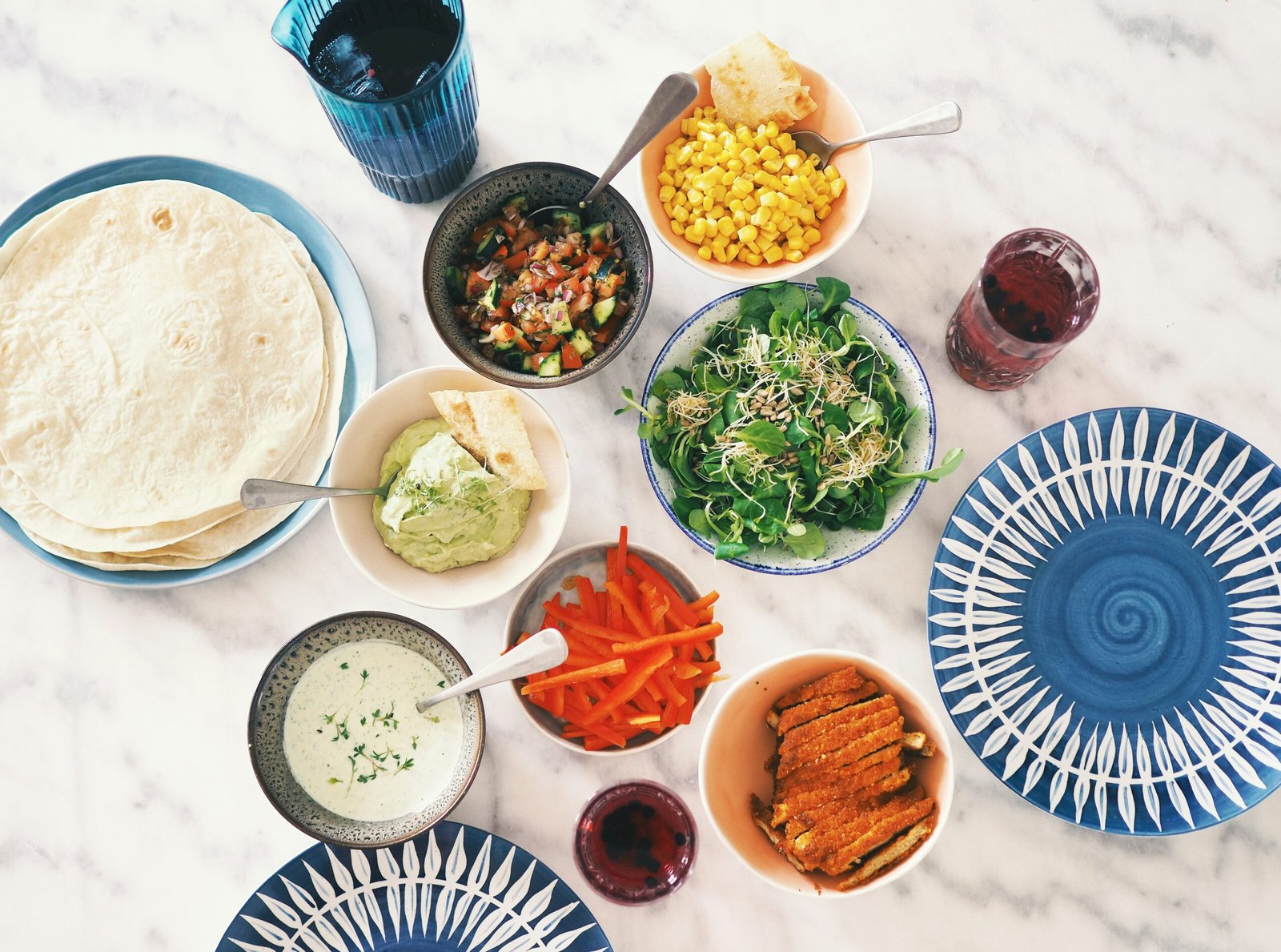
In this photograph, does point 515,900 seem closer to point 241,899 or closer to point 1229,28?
point 241,899

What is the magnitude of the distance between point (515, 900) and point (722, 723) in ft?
2.27

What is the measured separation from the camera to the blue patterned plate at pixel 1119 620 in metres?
2.19

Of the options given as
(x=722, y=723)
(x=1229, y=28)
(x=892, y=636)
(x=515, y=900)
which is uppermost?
(x=1229, y=28)

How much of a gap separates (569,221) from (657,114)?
0.34 m

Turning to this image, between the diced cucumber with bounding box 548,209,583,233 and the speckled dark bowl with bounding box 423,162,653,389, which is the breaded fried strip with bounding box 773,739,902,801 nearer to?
the speckled dark bowl with bounding box 423,162,653,389

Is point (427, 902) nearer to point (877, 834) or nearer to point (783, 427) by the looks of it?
point (877, 834)

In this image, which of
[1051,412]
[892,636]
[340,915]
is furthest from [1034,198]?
[340,915]

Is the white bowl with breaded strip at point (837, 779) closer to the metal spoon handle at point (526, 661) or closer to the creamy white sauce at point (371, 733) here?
the metal spoon handle at point (526, 661)

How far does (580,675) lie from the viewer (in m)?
2.10

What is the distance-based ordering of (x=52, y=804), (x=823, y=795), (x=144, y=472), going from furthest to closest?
(x=52, y=804)
(x=144, y=472)
(x=823, y=795)

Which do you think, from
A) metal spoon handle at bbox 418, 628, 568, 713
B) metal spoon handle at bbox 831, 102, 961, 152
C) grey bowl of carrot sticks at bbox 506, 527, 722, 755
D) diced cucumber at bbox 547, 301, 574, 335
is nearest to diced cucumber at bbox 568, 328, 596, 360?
diced cucumber at bbox 547, 301, 574, 335

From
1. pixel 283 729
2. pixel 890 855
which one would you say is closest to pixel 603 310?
pixel 283 729

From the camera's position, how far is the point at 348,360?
89.8 inches

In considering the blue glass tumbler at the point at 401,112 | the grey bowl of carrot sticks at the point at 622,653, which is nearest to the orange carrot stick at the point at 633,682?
the grey bowl of carrot sticks at the point at 622,653
